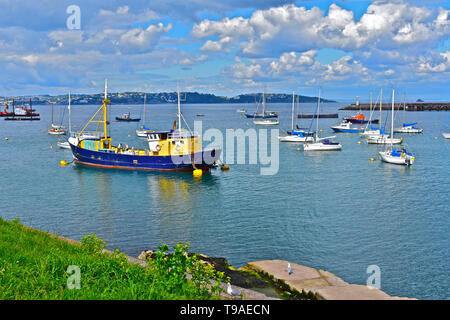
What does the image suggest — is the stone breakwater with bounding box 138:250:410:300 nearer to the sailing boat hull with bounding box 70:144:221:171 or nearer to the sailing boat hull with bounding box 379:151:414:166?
the sailing boat hull with bounding box 70:144:221:171

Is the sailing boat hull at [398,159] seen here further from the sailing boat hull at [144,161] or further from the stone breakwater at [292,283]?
the stone breakwater at [292,283]

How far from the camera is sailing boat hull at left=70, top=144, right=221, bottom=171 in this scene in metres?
50.6

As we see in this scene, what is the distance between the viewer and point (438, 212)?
110 ft

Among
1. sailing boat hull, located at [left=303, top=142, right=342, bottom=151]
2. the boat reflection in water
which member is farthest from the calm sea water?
sailing boat hull, located at [left=303, top=142, right=342, bottom=151]

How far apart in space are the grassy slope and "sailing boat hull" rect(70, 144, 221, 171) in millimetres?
36855

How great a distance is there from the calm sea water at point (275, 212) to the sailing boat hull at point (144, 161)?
129 cm

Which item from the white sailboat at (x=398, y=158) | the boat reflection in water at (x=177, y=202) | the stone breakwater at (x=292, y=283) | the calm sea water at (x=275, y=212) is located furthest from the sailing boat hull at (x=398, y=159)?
the stone breakwater at (x=292, y=283)

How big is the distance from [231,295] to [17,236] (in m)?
8.70

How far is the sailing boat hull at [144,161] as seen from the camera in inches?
1994

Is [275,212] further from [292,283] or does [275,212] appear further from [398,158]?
[398,158]

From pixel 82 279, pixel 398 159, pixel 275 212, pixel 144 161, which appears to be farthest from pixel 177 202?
pixel 398 159

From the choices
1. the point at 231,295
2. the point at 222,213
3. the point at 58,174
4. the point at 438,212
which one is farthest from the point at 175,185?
the point at 231,295

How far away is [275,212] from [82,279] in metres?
23.8

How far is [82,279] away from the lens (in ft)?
35.9
